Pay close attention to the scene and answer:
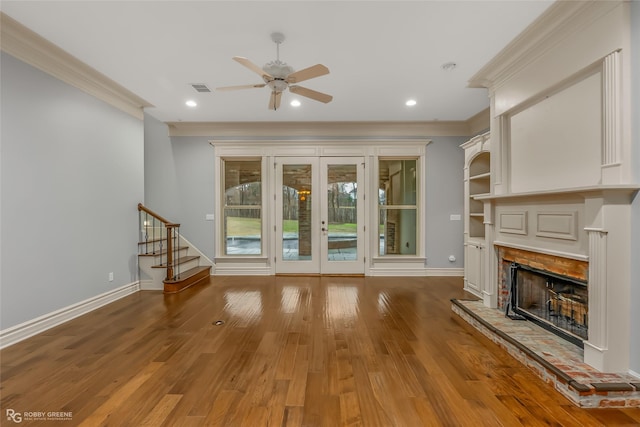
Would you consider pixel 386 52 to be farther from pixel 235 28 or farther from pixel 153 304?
pixel 153 304

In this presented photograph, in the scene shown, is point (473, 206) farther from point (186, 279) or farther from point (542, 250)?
point (186, 279)

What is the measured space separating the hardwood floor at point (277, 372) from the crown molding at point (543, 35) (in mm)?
2760

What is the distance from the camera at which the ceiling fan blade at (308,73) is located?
96.1 inches

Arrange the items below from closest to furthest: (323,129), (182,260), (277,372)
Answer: (277,372), (182,260), (323,129)

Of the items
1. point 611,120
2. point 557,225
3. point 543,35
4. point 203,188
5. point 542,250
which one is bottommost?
point 542,250

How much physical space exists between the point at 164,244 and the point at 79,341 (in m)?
2.69

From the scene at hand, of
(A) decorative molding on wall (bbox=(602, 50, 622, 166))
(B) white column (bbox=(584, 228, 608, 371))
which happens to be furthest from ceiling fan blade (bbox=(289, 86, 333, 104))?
(B) white column (bbox=(584, 228, 608, 371))

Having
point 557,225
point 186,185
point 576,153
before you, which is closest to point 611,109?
point 576,153

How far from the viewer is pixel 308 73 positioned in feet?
8.34

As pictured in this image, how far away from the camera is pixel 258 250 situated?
572 centimetres

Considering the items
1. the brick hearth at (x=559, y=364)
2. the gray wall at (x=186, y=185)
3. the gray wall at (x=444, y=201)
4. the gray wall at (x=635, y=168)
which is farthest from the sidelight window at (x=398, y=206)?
the gray wall at (x=635, y=168)

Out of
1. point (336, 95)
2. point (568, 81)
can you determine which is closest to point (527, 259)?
point (568, 81)

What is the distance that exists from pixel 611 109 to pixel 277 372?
3.11 metres

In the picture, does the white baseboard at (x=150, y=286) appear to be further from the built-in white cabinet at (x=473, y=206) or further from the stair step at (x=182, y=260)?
the built-in white cabinet at (x=473, y=206)
